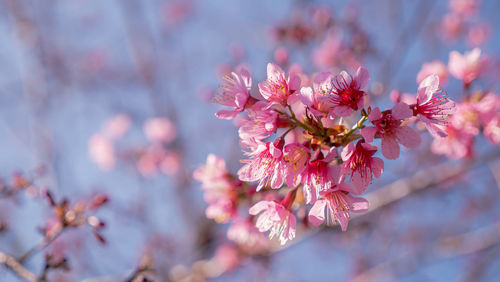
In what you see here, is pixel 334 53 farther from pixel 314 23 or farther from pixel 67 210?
pixel 67 210

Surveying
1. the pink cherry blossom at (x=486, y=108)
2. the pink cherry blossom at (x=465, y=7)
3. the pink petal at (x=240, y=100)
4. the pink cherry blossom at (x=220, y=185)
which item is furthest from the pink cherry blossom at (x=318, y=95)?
the pink cherry blossom at (x=465, y=7)

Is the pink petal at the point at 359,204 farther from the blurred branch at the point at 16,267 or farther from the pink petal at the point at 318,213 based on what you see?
the blurred branch at the point at 16,267

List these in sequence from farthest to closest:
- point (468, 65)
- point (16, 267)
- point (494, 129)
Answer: point (468, 65)
point (494, 129)
point (16, 267)

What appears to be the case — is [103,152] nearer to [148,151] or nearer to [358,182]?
[148,151]

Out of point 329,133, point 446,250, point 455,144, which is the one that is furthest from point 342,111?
point 446,250

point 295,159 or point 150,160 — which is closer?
point 295,159

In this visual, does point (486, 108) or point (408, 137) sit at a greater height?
point (486, 108)
